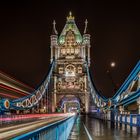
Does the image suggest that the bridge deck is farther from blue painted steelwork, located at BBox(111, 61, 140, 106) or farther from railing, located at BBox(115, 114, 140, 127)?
blue painted steelwork, located at BBox(111, 61, 140, 106)

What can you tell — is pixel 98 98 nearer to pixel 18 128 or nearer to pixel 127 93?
pixel 127 93

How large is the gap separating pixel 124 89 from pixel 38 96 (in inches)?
3107

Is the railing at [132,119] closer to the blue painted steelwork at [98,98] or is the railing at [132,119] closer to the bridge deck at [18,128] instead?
the bridge deck at [18,128]

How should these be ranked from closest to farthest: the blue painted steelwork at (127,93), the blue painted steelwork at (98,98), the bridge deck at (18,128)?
the bridge deck at (18,128) < the blue painted steelwork at (127,93) < the blue painted steelwork at (98,98)

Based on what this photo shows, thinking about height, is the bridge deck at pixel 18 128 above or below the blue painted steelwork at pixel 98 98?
below

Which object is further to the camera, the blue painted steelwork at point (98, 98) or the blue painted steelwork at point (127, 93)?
the blue painted steelwork at point (98, 98)

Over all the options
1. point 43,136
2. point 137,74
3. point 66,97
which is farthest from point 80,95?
point 43,136

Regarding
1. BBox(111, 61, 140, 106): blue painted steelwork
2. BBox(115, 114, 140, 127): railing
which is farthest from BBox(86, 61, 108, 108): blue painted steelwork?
BBox(115, 114, 140, 127): railing

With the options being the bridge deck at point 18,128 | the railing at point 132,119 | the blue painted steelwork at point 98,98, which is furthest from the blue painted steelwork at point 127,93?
the blue painted steelwork at point 98,98

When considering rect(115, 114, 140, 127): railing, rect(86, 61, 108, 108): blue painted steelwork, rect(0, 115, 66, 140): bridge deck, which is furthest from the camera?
rect(86, 61, 108, 108): blue painted steelwork

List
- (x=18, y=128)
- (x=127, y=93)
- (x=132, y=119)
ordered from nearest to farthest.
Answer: (x=18, y=128)
(x=132, y=119)
(x=127, y=93)

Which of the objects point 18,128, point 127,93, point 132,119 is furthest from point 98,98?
point 18,128

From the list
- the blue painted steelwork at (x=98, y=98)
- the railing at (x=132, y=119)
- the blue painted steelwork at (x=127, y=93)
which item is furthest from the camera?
the blue painted steelwork at (x=98, y=98)

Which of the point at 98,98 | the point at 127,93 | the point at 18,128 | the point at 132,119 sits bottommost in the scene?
the point at 18,128
